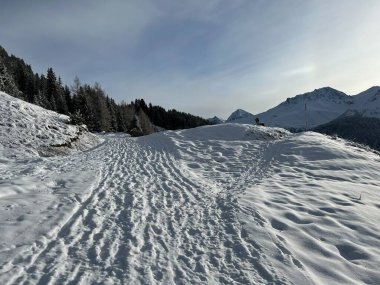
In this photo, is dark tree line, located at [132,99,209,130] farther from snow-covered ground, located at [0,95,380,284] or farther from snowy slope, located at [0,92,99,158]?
snow-covered ground, located at [0,95,380,284]

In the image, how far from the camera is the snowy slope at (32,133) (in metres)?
21.1

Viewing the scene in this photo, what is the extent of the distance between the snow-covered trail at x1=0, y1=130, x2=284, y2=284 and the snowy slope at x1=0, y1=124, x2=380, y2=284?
3cm

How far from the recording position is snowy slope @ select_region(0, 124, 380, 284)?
6858mm

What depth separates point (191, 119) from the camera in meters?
164

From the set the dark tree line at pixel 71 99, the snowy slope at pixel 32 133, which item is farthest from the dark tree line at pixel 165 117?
the snowy slope at pixel 32 133

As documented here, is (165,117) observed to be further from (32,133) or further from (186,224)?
(186,224)

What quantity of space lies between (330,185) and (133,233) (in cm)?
950

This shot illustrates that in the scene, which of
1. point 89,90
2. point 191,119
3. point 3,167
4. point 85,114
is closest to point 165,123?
point 191,119

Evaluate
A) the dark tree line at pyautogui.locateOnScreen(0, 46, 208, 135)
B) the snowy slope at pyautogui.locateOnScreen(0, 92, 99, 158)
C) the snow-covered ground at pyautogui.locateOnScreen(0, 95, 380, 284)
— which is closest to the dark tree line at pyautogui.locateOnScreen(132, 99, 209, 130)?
the dark tree line at pyautogui.locateOnScreen(0, 46, 208, 135)

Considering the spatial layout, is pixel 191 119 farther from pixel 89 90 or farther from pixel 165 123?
pixel 89 90

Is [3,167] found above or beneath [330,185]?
above

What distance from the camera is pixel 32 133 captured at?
Answer: 23.8 meters

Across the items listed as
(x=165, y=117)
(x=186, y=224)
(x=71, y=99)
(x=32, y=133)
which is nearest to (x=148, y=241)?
(x=186, y=224)

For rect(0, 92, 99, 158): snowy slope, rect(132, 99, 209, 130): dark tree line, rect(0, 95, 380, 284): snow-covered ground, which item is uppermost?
rect(132, 99, 209, 130): dark tree line
